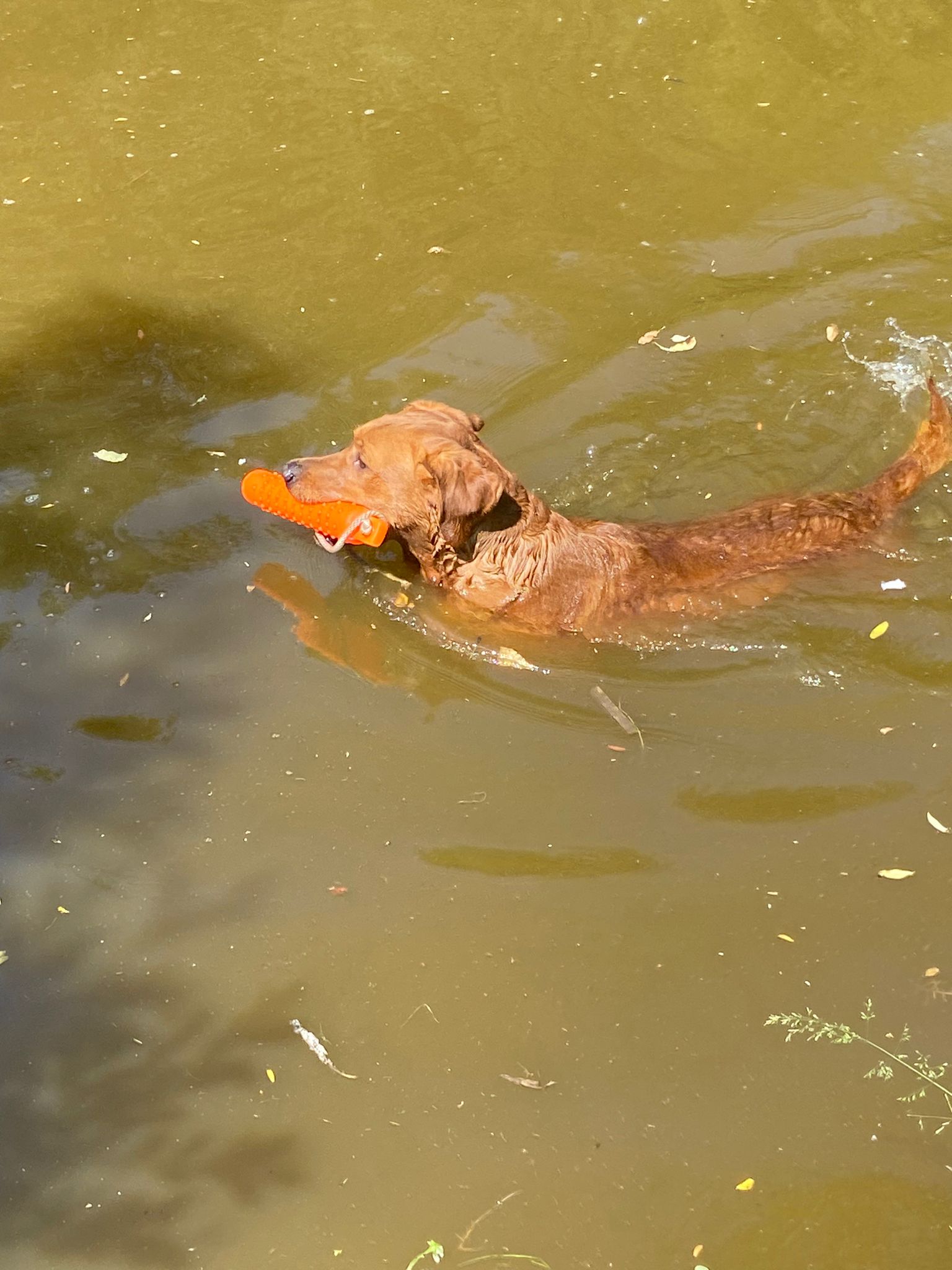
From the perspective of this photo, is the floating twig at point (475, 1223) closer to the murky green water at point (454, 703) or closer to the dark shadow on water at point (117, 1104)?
the murky green water at point (454, 703)

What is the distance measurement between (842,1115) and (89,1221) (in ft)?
8.49

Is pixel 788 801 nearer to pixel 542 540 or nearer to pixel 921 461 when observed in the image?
pixel 542 540

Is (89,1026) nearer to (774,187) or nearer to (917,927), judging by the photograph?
(917,927)

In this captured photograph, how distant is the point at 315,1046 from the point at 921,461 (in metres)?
4.35

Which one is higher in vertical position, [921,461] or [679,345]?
[679,345]

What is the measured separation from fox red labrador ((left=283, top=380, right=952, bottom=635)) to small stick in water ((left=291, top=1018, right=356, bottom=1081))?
2.40 m

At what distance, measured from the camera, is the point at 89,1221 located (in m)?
3.89

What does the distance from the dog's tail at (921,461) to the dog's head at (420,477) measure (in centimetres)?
203

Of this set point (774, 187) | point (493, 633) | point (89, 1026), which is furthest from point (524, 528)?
point (774, 187)

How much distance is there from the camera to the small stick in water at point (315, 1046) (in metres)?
4.25

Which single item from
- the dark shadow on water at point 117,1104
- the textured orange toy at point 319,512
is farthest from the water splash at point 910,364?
the dark shadow on water at point 117,1104

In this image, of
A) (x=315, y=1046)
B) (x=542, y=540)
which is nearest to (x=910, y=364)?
(x=542, y=540)

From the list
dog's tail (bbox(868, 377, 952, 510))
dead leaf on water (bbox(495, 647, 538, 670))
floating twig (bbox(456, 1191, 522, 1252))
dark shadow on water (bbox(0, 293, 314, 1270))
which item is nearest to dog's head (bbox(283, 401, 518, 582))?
dead leaf on water (bbox(495, 647, 538, 670))

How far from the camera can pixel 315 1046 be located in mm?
4328
